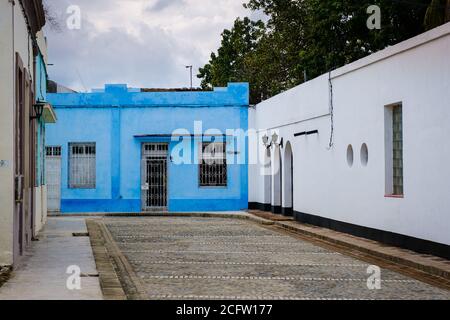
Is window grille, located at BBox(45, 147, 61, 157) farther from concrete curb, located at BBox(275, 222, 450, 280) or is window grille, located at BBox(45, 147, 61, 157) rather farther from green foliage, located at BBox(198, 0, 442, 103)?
concrete curb, located at BBox(275, 222, 450, 280)

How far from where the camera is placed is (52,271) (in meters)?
11.8

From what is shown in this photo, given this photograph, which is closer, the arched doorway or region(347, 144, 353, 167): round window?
region(347, 144, 353, 167): round window

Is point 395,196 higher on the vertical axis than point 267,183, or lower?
lower

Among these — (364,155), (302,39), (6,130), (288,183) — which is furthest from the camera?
(302,39)

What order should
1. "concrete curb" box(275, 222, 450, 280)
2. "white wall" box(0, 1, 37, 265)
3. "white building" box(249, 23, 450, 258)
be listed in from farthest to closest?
"white building" box(249, 23, 450, 258), "concrete curb" box(275, 222, 450, 280), "white wall" box(0, 1, 37, 265)

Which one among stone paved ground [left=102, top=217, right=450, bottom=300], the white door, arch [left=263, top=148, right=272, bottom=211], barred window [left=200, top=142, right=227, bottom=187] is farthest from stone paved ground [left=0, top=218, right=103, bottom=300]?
barred window [left=200, top=142, right=227, bottom=187]

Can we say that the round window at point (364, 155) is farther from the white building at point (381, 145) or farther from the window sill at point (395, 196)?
the window sill at point (395, 196)

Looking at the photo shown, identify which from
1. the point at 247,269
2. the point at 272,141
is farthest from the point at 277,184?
the point at 247,269

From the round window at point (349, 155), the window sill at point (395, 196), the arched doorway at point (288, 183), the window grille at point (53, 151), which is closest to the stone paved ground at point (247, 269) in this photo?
the window sill at point (395, 196)

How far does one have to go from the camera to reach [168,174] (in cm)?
3048

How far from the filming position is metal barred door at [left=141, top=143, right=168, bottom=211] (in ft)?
100

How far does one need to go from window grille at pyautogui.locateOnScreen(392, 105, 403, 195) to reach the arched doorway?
9010mm

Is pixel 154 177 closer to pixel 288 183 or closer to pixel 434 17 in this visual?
pixel 288 183

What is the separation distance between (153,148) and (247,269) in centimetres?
1812
